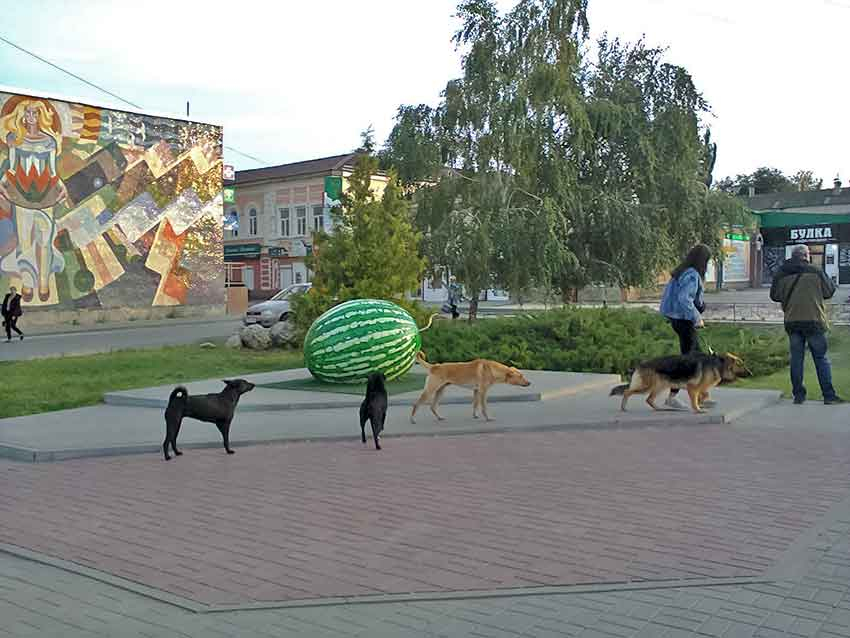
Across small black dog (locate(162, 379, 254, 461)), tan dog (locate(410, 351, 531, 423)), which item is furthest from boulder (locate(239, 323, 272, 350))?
small black dog (locate(162, 379, 254, 461))

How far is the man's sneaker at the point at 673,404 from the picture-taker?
440 inches

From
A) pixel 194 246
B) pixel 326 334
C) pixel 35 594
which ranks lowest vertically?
pixel 35 594

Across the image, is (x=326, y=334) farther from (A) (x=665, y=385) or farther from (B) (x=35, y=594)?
(B) (x=35, y=594)

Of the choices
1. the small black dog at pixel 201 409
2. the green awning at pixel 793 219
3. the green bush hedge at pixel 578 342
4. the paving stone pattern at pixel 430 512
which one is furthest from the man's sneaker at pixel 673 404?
the green awning at pixel 793 219

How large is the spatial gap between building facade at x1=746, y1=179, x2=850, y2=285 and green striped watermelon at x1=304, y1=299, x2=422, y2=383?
5.69 m

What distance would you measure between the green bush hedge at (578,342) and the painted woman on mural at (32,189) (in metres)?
20.5

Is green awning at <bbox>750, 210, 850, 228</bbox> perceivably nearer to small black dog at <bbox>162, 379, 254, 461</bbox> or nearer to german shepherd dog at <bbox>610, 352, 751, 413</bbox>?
german shepherd dog at <bbox>610, 352, 751, 413</bbox>

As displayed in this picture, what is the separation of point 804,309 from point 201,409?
7826 mm

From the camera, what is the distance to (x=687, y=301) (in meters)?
11.4

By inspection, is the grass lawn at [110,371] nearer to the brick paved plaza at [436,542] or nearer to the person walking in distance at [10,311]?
the brick paved plaza at [436,542]

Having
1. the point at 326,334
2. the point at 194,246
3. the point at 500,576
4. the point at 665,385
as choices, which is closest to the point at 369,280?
the point at 326,334

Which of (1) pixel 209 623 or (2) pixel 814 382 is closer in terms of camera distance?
(1) pixel 209 623

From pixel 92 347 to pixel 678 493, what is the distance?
809 inches

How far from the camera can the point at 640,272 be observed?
29.4 metres
